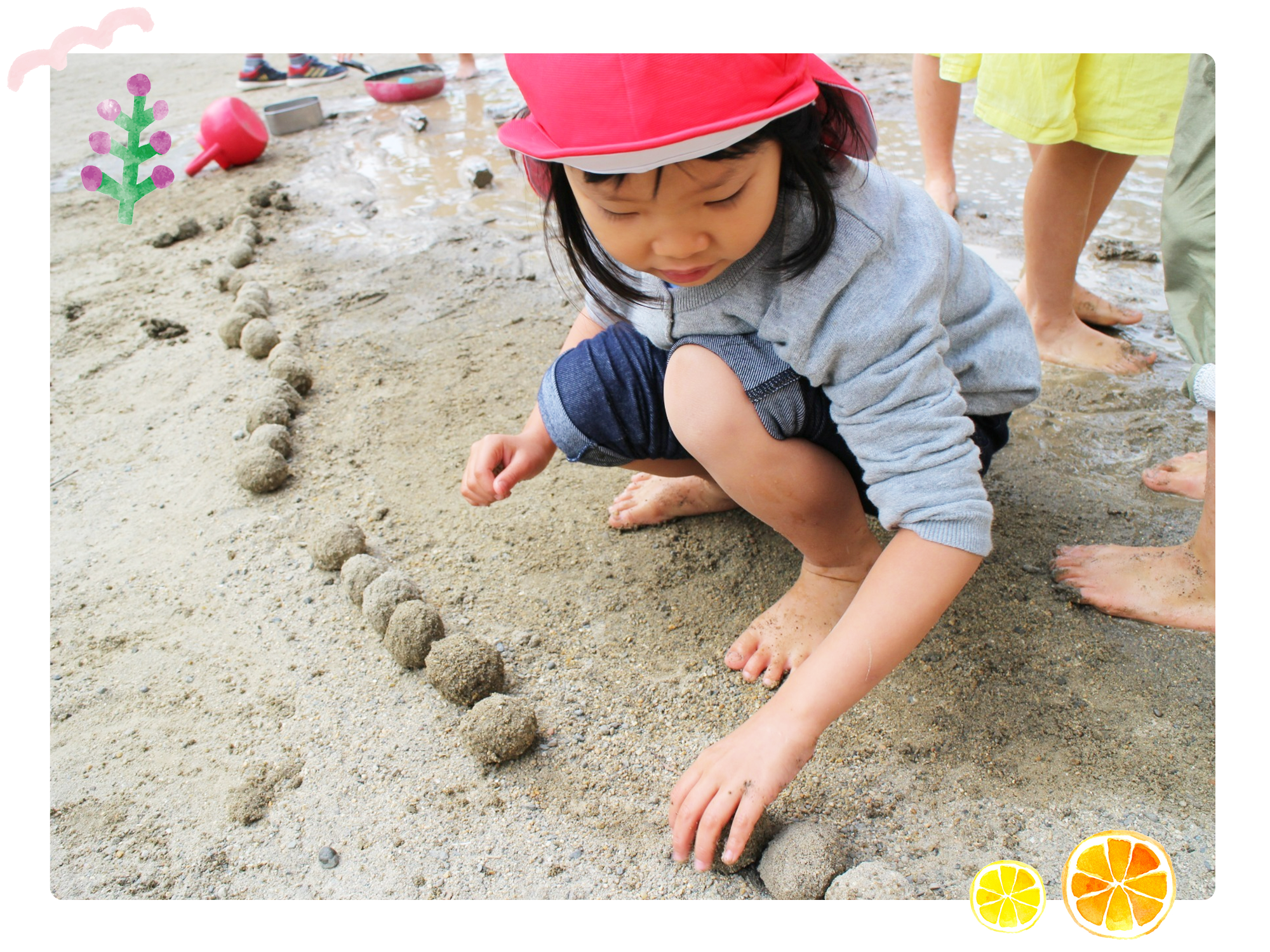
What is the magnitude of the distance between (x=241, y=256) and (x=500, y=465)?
6.82 ft

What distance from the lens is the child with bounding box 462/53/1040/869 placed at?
1108mm

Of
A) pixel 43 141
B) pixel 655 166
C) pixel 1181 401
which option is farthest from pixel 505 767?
pixel 1181 401

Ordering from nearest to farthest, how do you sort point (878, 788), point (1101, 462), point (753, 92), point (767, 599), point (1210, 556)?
point (753, 92) < point (878, 788) < point (1210, 556) < point (767, 599) < point (1101, 462)

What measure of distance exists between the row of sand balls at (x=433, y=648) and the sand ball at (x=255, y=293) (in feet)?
4.27

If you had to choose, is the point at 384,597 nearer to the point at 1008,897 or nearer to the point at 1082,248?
the point at 1008,897

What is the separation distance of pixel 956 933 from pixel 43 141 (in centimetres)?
185

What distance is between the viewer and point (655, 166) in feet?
3.57

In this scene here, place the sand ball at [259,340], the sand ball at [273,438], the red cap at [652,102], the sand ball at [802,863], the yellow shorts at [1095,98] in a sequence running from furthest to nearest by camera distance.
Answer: the sand ball at [259,340]
the sand ball at [273,438]
the yellow shorts at [1095,98]
the sand ball at [802,863]
the red cap at [652,102]

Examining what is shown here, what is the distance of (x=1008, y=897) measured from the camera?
115cm

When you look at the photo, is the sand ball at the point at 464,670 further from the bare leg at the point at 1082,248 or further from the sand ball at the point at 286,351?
the bare leg at the point at 1082,248

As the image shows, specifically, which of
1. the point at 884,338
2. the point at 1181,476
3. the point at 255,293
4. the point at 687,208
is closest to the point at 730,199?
the point at 687,208

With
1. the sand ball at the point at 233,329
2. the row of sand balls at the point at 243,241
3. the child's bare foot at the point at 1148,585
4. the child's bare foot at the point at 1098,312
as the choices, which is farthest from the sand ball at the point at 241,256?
the child's bare foot at the point at 1148,585

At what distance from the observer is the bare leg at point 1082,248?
2.44m

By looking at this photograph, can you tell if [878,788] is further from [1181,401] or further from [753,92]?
[1181,401]
